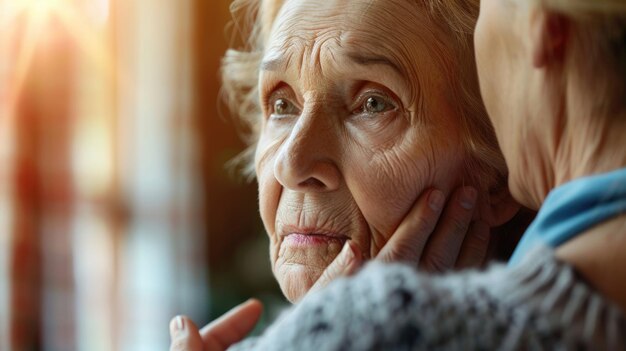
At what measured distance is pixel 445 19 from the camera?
1.41m

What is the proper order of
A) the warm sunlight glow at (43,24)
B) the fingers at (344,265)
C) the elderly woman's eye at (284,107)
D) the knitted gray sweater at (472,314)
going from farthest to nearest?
the warm sunlight glow at (43,24) → the elderly woman's eye at (284,107) → the fingers at (344,265) → the knitted gray sweater at (472,314)

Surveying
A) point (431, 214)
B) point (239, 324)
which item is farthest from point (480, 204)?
point (239, 324)

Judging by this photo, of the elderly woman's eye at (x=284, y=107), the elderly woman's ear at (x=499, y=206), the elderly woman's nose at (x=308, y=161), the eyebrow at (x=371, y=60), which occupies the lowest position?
the elderly woman's ear at (x=499, y=206)

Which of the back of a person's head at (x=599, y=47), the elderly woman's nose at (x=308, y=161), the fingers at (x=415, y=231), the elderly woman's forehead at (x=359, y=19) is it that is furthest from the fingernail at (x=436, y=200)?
Result: the back of a person's head at (x=599, y=47)

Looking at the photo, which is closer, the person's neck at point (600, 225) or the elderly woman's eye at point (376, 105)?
the person's neck at point (600, 225)

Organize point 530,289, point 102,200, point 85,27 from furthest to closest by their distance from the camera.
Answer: point 102,200 < point 85,27 < point 530,289

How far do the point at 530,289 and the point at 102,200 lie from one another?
2865 mm

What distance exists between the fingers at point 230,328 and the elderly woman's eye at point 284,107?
0.37 meters

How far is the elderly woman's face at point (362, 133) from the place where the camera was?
1382 millimetres

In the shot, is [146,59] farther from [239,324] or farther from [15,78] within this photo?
[239,324]

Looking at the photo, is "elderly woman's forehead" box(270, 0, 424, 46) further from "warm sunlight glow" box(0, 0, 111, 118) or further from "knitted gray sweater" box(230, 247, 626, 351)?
"warm sunlight glow" box(0, 0, 111, 118)

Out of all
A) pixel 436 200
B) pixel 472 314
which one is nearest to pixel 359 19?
pixel 436 200

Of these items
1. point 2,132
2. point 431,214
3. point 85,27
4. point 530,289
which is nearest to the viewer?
point 530,289

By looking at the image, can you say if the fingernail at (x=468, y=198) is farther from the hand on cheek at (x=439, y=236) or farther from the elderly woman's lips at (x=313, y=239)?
the elderly woman's lips at (x=313, y=239)
